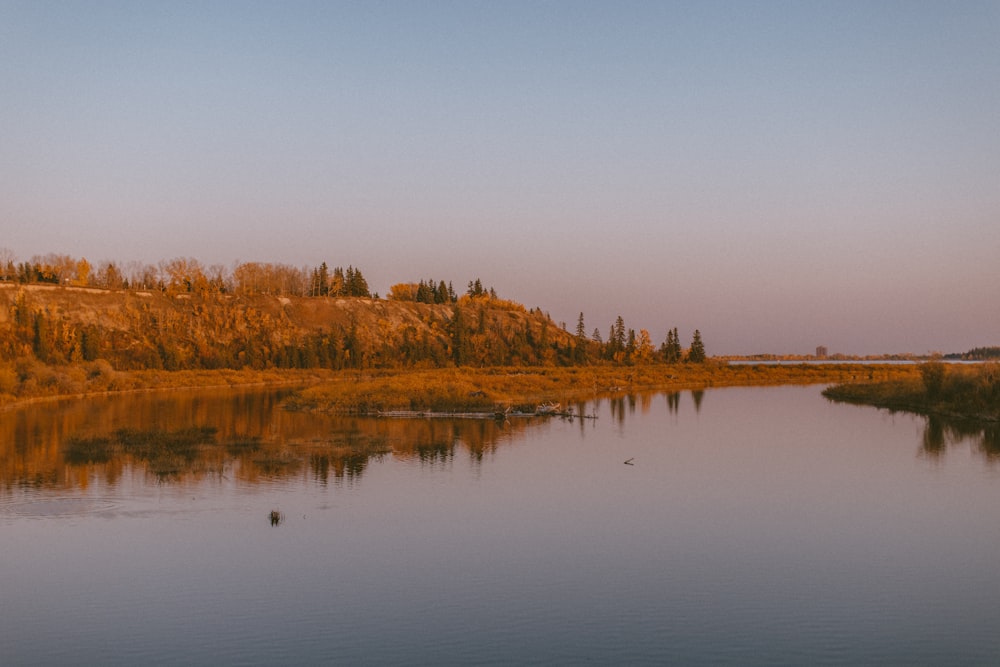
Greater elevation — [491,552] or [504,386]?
[504,386]

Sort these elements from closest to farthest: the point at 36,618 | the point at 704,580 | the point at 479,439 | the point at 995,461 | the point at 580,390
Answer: the point at 36,618, the point at 704,580, the point at 995,461, the point at 479,439, the point at 580,390

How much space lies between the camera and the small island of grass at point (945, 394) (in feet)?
176

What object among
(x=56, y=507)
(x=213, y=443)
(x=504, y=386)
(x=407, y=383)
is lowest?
(x=56, y=507)

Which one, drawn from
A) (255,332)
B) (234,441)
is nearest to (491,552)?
(234,441)

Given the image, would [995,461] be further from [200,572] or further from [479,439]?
[200,572]

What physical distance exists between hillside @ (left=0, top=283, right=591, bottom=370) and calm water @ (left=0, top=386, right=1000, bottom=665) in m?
74.8

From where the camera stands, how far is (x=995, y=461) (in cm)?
3628

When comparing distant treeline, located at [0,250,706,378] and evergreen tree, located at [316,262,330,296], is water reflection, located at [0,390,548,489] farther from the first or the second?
evergreen tree, located at [316,262,330,296]

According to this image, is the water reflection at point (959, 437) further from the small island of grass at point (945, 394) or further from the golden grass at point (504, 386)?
the golden grass at point (504, 386)

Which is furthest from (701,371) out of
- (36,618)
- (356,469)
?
(36,618)

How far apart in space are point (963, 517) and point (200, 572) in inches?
925

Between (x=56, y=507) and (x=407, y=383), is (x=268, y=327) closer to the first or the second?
(x=407, y=383)

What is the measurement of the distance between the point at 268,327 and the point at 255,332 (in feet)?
10.5

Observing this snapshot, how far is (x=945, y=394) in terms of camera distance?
6072cm
